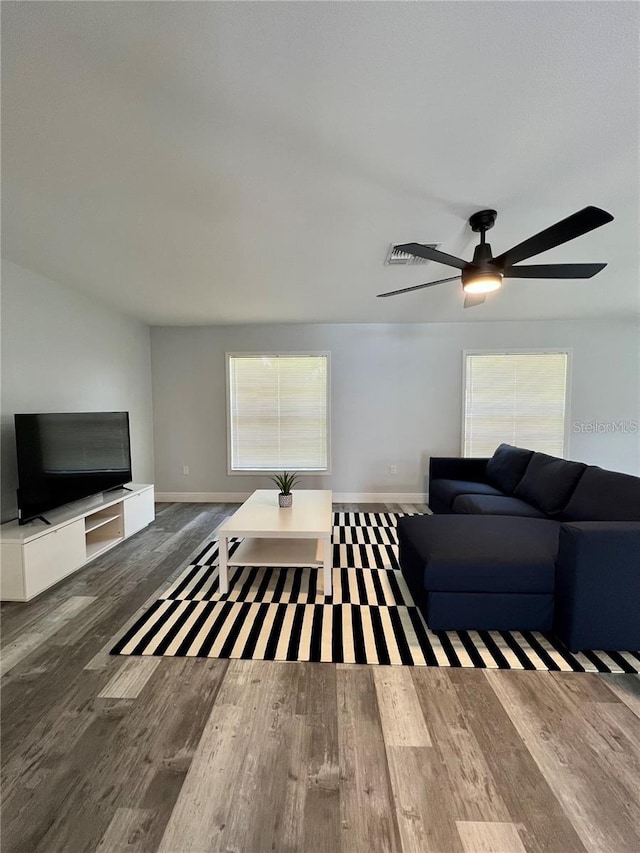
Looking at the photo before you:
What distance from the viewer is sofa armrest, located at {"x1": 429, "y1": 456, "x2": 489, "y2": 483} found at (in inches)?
167

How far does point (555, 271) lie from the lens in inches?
86.6

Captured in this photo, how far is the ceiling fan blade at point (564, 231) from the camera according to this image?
149 cm

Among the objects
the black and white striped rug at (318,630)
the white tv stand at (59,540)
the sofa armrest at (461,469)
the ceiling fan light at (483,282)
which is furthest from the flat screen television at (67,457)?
the sofa armrest at (461,469)

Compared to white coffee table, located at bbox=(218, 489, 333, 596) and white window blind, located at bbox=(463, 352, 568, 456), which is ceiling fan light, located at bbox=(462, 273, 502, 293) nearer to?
white coffee table, located at bbox=(218, 489, 333, 596)

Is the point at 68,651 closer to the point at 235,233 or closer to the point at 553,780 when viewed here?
the point at 553,780

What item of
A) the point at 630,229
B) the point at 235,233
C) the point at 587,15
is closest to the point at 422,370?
the point at 630,229

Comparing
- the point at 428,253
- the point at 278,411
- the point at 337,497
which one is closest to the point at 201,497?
the point at 278,411

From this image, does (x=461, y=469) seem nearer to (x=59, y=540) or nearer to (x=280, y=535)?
(x=280, y=535)

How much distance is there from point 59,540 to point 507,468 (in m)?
4.08

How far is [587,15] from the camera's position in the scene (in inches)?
42.8

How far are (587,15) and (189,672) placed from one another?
2942 mm

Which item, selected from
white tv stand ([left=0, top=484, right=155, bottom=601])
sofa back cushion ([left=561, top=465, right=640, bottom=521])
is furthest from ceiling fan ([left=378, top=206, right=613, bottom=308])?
white tv stand ([left=0, top=484, right=155, bottom=601])

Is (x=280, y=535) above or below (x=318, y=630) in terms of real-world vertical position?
above

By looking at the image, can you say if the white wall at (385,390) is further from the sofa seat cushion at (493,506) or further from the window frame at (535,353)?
the sofa seat cushion at (493,506)
